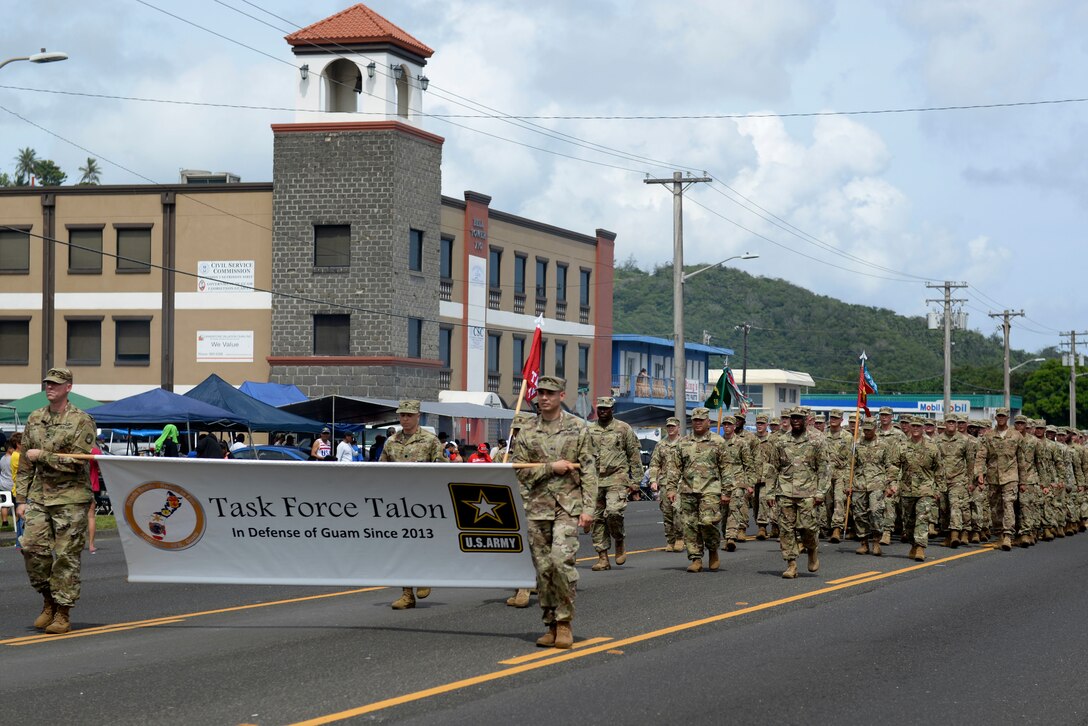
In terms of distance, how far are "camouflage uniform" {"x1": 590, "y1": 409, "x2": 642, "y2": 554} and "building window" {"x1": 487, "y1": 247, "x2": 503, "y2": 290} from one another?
35.3m

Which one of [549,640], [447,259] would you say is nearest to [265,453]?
[447,259]

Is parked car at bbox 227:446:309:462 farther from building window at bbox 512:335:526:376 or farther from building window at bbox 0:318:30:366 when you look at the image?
building window at bbox 512:335:526:376

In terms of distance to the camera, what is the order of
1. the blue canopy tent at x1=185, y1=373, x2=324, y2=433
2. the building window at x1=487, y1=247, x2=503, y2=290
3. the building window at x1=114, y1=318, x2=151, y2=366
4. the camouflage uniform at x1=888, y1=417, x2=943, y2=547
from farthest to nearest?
the building window at x1=487, y1=247, x2=503, y2=290 < the building window at x1=114, y1=318, x2=151, y2=366 < the blue canopy tent at x1=185, y1=373, x2=324, y2=433 < the camouflage uniform at x1=888, y1=417, x2=943, y2=547

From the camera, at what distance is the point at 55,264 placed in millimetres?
47781

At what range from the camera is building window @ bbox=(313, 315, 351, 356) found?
1812 inches

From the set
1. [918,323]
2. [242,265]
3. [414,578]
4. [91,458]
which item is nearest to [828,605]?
[414,578]

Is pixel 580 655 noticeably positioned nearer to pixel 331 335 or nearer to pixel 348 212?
pixel 348 212

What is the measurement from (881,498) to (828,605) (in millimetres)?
7273

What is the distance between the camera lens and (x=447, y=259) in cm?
4988

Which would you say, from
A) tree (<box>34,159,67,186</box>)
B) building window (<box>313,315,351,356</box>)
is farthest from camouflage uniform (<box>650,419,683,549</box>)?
tree (<box>34,159,67,186</box>)

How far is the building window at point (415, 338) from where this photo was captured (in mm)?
47188

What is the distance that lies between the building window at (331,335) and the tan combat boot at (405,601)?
3371 cm

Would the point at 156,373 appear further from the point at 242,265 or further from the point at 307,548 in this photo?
the point at 307,548

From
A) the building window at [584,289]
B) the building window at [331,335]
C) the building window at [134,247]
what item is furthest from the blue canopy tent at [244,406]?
the building window at [584,289]
